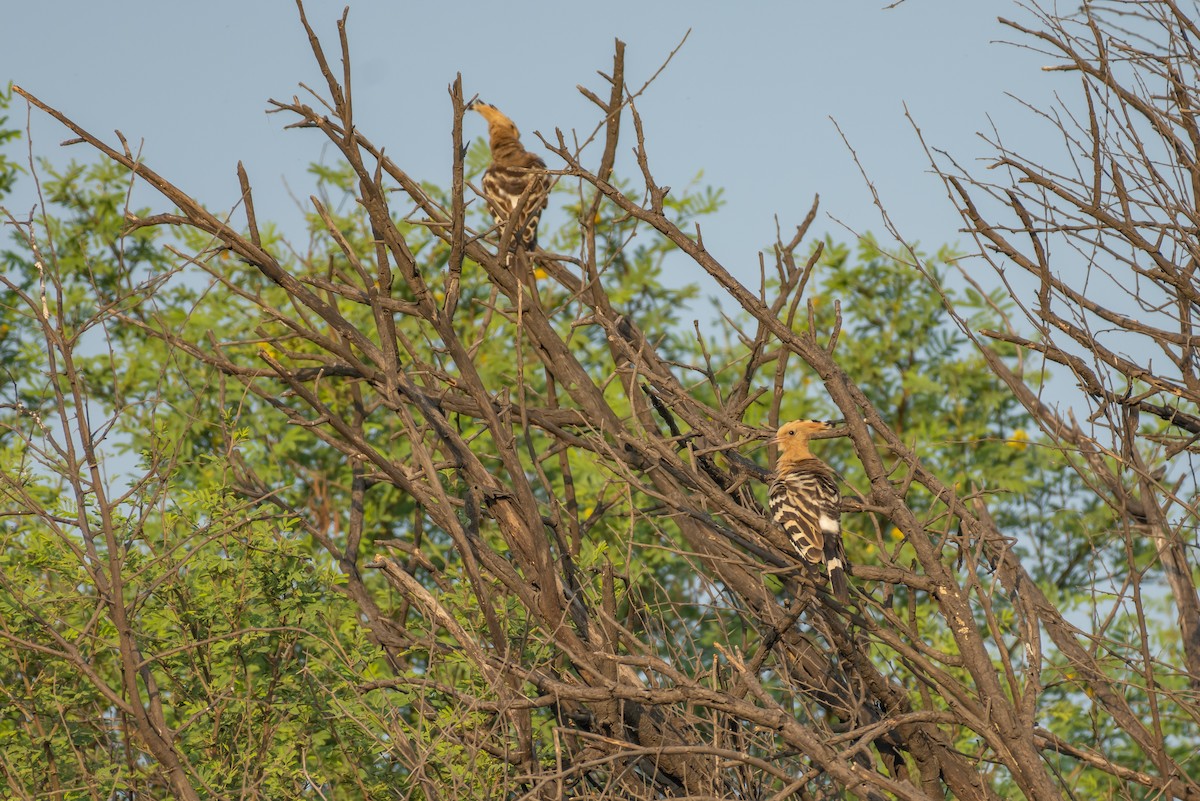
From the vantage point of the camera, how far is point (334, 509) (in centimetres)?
1117

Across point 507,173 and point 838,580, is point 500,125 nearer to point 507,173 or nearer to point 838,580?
point 507,173

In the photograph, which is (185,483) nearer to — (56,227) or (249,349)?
(249,349)

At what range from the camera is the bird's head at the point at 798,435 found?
263 inches

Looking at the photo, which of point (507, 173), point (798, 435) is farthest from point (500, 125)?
point (798, 435)

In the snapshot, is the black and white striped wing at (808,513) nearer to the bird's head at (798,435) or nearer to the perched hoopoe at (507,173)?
the bird's head at (798,435)

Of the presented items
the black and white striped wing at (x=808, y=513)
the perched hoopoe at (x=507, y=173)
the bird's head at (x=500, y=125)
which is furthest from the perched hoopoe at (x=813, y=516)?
the bird's head at (x=500, y=125)

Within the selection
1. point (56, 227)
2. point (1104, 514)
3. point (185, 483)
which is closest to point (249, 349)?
point (185, 483)

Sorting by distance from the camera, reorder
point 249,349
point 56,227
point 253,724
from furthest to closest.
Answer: point 56,227 < point 249,349 < point 253,724

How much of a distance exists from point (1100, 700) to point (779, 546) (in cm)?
Answer: 146

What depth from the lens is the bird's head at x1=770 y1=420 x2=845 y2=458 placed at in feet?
21.9

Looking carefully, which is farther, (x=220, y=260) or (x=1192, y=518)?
(x=220, y=260)

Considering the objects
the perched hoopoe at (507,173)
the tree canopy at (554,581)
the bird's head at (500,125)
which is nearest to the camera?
the tree canopy at (554,581)

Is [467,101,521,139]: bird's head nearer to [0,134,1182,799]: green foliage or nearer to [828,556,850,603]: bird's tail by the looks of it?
[0,134,1182,799]: green foliage

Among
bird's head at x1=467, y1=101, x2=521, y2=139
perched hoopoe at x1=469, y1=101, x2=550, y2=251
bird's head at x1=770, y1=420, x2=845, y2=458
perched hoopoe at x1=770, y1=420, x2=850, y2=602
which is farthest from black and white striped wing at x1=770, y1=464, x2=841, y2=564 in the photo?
bird's head at x1=467, y1=101, x2=521, y2=139
